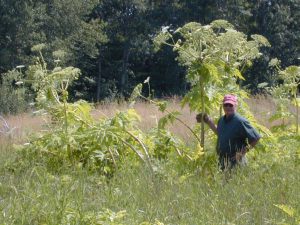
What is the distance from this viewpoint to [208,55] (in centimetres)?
708

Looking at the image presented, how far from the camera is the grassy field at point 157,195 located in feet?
15.8

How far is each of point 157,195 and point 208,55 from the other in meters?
2.07

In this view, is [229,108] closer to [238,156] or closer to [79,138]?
[238,156]

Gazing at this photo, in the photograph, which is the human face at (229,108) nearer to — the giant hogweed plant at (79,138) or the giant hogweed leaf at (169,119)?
the giant hogweed plant at (79,138)

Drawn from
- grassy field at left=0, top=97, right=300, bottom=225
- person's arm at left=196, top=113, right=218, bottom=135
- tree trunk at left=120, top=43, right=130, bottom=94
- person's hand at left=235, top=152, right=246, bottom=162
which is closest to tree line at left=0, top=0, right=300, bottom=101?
tree trunk at left=120, top=43, right=130, bottom=94

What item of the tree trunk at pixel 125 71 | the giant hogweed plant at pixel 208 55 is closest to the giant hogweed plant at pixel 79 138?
the giant hogweed plant at pixel 208 55

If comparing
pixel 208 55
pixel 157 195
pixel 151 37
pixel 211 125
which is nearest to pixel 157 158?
pixel 211 125

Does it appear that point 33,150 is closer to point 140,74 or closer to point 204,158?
point 204,158

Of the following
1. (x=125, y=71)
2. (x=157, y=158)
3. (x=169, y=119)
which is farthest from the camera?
(x=125, y=71)

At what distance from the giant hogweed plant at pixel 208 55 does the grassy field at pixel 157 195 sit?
2.85 feet

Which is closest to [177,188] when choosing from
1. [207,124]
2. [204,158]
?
[204,158]

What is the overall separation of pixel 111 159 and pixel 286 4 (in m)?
42.5

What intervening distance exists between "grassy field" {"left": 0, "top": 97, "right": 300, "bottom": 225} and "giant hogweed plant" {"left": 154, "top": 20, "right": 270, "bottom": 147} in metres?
0.87

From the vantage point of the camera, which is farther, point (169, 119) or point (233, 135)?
point (169, 119)
